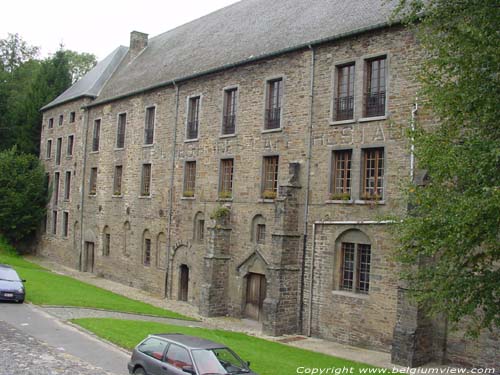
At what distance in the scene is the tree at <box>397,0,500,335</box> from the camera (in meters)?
11.0

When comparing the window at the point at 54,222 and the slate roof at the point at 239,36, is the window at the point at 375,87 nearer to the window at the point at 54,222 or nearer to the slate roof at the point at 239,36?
the slate roof at the point at 239,36

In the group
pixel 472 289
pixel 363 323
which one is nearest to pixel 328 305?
pixel 363 323

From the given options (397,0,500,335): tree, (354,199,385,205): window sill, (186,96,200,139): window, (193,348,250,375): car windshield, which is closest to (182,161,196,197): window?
(186,96,200,139): window

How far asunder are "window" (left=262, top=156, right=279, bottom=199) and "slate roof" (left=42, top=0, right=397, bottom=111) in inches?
168

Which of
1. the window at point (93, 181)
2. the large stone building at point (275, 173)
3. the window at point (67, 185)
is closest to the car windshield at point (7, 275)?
the large stone building at point (275, 173)

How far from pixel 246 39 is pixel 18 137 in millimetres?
30402

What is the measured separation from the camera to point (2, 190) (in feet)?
135

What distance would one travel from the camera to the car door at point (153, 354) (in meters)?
11.6

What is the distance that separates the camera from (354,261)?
64.5 ft

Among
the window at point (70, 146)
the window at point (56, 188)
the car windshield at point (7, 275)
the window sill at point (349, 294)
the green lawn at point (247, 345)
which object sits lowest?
the green lawn at point (247, 345)

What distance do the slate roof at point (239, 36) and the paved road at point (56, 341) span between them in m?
12.8

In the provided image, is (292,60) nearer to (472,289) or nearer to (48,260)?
(472,289)

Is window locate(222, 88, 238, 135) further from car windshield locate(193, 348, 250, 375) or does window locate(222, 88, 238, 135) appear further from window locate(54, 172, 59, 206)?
window locate(54, 172, 59, 206)

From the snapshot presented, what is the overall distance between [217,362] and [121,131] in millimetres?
24671
